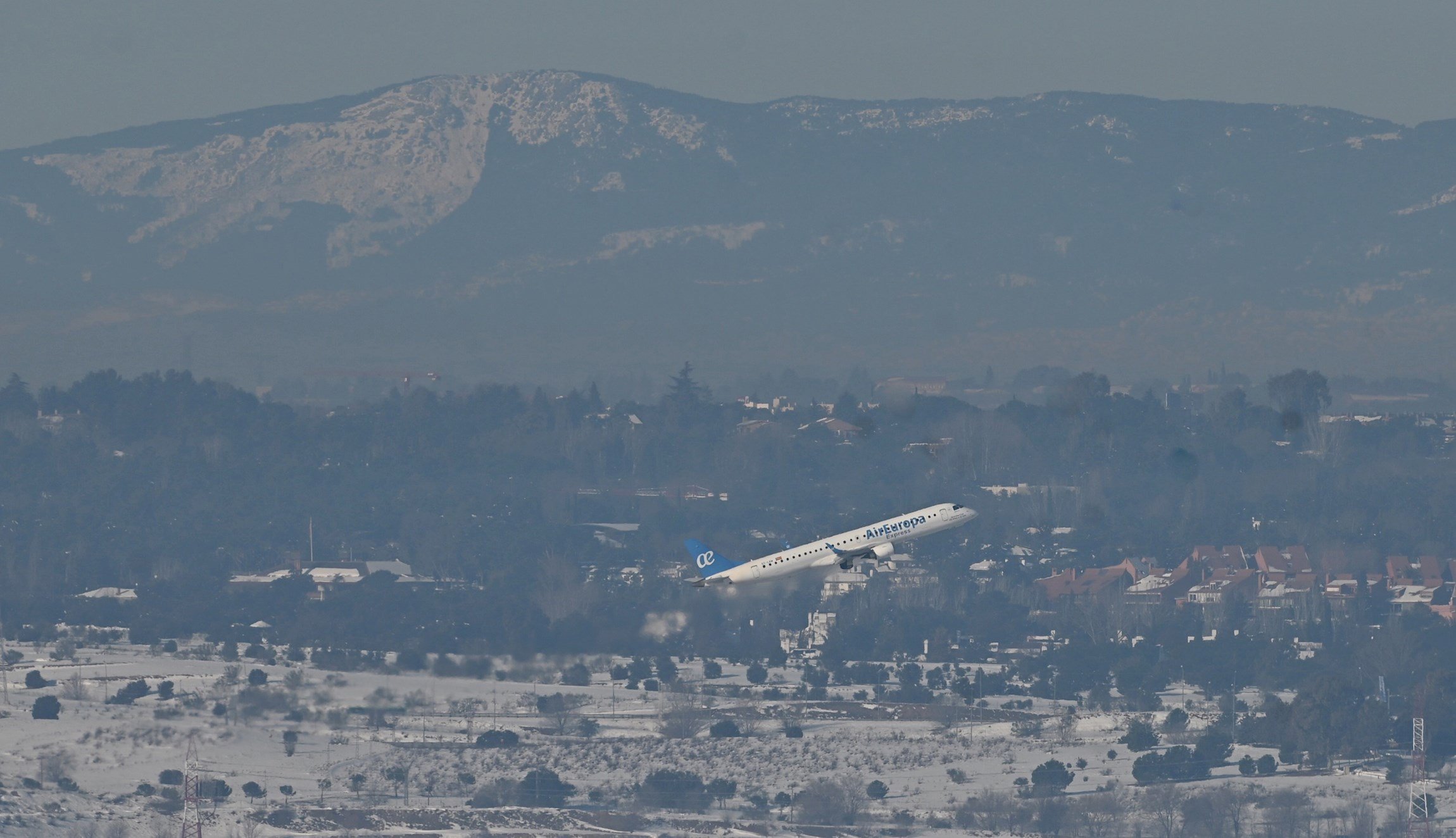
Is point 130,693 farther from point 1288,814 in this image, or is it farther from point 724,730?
point 1288,814

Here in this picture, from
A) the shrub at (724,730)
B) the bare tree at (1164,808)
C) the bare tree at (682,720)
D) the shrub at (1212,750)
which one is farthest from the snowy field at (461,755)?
the shrub at (1212,750)

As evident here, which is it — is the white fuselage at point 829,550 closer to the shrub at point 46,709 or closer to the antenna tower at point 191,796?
the antenna tower at point 191,796

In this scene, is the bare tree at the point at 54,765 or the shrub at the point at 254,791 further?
the bare tree at the point at 54,765

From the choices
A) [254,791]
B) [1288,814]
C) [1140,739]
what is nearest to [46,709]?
[254,791]

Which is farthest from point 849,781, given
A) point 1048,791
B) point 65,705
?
point 65,705

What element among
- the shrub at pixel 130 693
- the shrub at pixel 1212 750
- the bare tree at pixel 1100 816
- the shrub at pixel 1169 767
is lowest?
the bare tree at pixel 1100 816

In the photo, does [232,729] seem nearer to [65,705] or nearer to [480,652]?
[65,705]
